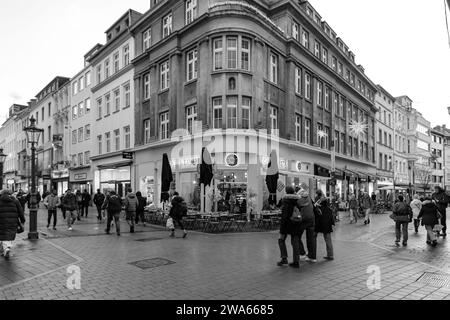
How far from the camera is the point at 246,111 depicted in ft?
74.6

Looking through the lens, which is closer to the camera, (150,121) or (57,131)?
(150,121)

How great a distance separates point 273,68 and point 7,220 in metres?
20.0

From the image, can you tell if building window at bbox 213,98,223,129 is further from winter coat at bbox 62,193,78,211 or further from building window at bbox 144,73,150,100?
winter coat at bbox 62,193,78,211

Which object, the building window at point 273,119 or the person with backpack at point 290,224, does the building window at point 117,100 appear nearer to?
the building window at point 273,119

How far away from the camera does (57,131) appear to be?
48562 mm

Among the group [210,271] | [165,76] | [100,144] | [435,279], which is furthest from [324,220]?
[100,144]

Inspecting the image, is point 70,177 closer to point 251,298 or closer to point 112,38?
point 112,38

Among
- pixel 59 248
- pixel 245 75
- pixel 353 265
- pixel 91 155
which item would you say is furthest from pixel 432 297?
pixel 91 155

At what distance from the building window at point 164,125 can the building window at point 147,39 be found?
19.8 ft

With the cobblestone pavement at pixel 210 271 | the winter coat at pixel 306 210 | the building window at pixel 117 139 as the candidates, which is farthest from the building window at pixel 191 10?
the winter coat at pixel 306 210

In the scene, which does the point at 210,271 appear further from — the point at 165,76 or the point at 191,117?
the point at 165,76

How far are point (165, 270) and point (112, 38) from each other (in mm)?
31185

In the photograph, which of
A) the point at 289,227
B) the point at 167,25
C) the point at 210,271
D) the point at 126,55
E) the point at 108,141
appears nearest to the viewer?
the point at 210,271
